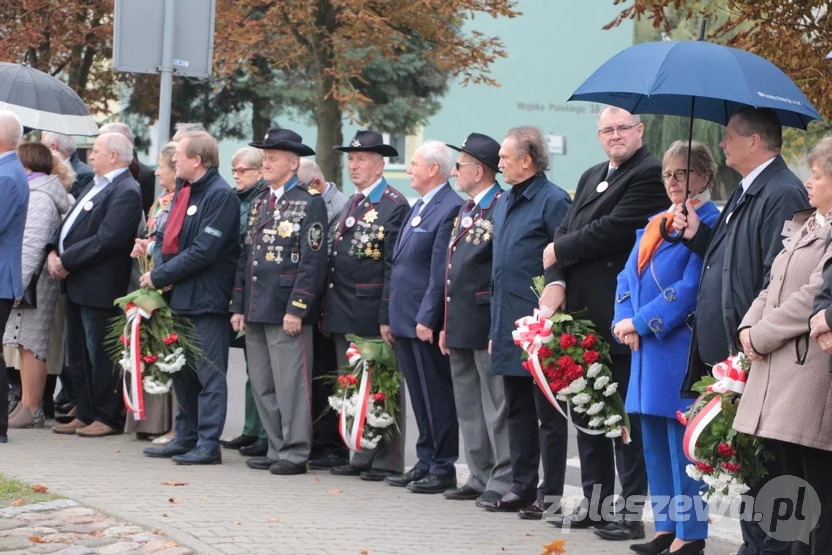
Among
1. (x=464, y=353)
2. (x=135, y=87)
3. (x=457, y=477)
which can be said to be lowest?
(x=457, y=477)

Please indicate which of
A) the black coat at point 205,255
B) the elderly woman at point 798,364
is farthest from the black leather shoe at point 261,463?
the elderly woman at point 798,364

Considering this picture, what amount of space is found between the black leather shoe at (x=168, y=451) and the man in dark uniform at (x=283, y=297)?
55 cm

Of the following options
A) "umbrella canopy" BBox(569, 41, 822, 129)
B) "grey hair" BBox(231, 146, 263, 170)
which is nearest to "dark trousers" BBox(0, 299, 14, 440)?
"grey hair" BBox(231, 146, 263, 170)

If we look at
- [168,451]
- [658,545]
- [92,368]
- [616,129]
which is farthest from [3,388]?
[658,545]

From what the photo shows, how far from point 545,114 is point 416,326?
32.9 meters

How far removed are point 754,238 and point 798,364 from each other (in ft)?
2.76

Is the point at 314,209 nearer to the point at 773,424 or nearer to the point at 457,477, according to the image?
the point at 457,477

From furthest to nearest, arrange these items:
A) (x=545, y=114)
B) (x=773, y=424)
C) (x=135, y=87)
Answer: (x=545, y=114) → (x=135, y=87) → (x=773, y=424)

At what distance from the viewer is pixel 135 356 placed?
9.63m

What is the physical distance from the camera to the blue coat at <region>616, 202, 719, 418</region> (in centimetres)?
673

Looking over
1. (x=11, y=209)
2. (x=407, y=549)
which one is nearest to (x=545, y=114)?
(x=11, y=209)

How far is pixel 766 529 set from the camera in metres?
6.17

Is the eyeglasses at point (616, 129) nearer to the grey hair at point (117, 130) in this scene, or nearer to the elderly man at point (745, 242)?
the elderly man at point (745, 242)

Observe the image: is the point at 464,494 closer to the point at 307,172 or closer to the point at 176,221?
the point at 176,221
